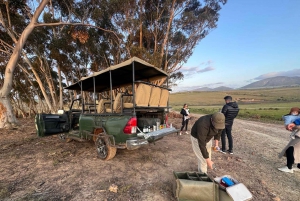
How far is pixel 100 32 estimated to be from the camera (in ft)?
45.0

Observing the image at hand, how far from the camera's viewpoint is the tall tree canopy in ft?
34.4

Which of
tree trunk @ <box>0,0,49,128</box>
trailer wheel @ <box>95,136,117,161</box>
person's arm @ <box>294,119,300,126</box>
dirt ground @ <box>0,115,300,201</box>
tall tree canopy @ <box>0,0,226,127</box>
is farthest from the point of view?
tall tree canopy @ <box>0,0,226,127</box>

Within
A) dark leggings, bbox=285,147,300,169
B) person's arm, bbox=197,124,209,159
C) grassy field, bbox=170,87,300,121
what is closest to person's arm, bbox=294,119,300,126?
dark leggings, bbox=285,147,300,169

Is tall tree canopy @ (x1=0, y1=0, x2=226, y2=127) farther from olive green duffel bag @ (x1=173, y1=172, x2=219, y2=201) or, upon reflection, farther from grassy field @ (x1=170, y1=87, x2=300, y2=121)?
olive green duffel bag @ (x1=173, y1=172, x2=219, y2=201)

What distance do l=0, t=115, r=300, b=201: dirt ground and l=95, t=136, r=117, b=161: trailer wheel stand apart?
6.4 inches

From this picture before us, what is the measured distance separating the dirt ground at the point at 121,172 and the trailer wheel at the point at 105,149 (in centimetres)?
16

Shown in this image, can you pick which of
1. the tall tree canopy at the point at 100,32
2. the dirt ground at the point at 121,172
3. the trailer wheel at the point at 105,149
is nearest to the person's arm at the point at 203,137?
the dirt ground at the point at 121,172

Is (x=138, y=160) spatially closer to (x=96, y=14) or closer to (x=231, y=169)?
(x=231, y=169)

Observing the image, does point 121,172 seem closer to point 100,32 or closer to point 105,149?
point 105,149

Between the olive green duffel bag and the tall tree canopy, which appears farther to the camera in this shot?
the tall tree canopy

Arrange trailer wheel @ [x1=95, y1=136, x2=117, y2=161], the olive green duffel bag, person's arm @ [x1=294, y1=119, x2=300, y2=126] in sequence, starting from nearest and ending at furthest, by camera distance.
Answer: the olive green duffel bag
person's arm @ [x1=294, y1=119, x2=300, y2=126]
trailer wheel @ [x1=95, y1=136, x2=117, y2=161]

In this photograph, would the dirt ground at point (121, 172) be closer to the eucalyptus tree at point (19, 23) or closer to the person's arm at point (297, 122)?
the person's arm at point (297, 122)

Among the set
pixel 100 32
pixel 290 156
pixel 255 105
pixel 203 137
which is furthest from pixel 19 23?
pixel 255 105

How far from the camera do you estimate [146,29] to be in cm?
1291
